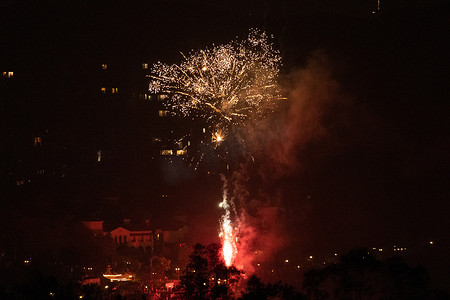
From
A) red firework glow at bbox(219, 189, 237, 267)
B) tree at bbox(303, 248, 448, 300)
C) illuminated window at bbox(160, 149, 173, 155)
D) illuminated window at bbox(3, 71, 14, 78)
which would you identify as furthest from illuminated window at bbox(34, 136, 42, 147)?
tree at bbox(303, 248, 448, 300)

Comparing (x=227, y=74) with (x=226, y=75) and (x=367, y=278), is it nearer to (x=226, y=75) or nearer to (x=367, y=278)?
(x=226, y=75)

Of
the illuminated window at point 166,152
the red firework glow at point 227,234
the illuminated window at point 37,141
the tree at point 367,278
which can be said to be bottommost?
the tree at point 367,278

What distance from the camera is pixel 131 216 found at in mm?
19500

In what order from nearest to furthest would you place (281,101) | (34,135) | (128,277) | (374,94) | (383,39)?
(128,277) < (281,101) < (34,135) < (374,94) < (383,39)

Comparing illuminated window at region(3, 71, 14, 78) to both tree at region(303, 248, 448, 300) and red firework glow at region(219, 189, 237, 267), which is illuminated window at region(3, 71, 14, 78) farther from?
tree at region(303, 248, 448, 300)

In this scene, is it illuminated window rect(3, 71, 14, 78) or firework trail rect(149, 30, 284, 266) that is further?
illuminated window rect(3, 71, 14, 78)

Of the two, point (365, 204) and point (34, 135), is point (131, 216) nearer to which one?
point (34, 135)

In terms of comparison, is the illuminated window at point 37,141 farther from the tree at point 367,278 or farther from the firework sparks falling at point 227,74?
the tree at point 367,278

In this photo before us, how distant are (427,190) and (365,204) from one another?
2.89 m

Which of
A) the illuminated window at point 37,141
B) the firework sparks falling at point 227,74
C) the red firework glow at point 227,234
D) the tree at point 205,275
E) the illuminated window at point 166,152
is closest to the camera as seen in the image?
the tree at point 205,275

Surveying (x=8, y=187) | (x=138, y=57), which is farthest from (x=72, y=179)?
(x=138, y=57)

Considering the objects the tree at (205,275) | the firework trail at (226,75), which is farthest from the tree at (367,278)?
the firework trail at (226,75)

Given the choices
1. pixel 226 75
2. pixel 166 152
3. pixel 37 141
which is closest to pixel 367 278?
pixel 226 75

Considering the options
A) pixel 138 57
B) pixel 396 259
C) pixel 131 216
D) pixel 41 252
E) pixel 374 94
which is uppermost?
pixel 138 57
